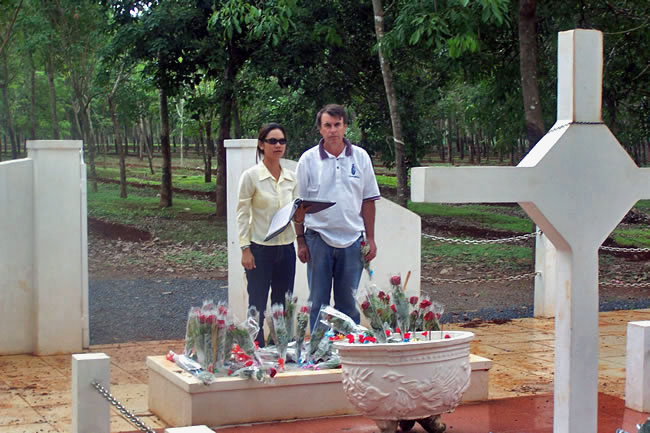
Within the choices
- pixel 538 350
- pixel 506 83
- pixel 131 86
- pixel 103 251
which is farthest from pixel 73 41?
pixel 538 350

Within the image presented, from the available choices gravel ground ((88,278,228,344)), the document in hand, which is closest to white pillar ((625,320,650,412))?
the document in hand

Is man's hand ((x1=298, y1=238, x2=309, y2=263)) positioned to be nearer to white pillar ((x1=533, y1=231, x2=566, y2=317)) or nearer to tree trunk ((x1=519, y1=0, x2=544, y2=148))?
white pillar ((x1=533, y1=231, x2=566, y2=317))

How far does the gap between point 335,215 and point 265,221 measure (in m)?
0.66

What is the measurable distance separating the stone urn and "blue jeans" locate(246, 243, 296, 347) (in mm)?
1913

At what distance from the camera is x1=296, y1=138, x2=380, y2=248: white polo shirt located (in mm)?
6023

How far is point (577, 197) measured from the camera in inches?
130

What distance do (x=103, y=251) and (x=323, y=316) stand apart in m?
12.9

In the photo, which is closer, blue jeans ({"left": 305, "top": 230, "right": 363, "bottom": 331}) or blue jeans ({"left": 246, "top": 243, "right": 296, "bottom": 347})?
blue jeans ({"left": 305, "top": 230, "right": 363, "bottom": 331})

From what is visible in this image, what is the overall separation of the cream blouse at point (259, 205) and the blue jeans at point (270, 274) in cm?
7

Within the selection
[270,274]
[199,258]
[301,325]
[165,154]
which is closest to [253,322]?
[301,325]

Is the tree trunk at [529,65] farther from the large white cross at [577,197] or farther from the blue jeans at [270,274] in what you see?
the large white cross at [577,197]

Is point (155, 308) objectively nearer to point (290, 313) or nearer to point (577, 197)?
point (290, 313)

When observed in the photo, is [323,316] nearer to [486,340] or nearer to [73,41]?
[486,340]

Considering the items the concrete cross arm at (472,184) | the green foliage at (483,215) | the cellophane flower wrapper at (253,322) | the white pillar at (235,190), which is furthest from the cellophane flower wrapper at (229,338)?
the green foliage at (483,215)
